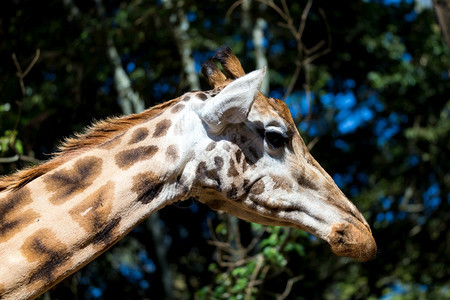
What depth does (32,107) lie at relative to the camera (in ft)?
31.9

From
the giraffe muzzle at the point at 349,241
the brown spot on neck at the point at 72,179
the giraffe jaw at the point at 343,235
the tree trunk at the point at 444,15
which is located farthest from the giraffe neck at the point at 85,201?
the tree trunk at the point at 444,15

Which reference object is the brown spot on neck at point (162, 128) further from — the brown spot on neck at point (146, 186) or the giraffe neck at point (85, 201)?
the brown spot on neck at point (146, 186)

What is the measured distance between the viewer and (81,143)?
11.9ft

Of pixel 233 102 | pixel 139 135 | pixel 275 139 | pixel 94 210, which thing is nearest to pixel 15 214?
pixel 94 210

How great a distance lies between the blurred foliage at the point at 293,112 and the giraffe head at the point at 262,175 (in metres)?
3.00

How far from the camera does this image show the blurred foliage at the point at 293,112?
29.0 feet

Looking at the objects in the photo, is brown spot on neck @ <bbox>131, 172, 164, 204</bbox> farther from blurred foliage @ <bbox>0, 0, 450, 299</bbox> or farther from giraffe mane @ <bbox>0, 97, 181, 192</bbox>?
blurred foliage @ <bbox>0, 0, 450, 299</bbox>

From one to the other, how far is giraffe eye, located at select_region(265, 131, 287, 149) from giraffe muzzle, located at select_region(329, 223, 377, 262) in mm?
604

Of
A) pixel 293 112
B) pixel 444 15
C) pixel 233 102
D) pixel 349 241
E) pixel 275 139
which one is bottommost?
pixel 293 112

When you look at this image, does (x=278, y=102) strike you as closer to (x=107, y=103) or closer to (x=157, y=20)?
(x=157, y=20)

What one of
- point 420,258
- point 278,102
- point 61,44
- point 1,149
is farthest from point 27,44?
point 420,258

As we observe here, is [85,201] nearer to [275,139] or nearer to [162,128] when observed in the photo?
[162,128]

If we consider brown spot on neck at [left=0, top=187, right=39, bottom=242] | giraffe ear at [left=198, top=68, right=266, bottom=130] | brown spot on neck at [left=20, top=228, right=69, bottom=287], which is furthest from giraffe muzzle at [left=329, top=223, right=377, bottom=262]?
brown spot on neck at [left=0, top=187, right=39, bottom=242]

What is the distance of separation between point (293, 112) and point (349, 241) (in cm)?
798
